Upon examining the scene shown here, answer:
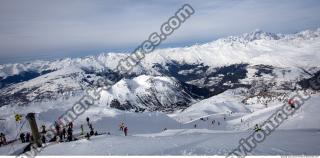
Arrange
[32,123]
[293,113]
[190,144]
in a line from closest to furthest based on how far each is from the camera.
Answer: [32,123] < [190,144] < [293,113]

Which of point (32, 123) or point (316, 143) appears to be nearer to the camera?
point (32, 123)

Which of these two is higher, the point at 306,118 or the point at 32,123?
the point at 32,123

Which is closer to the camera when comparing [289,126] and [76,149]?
[76,149]

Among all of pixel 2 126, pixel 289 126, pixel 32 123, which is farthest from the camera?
pixel 2 126

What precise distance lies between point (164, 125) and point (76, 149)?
8217 centimetres

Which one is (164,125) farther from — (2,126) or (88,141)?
(88,141)

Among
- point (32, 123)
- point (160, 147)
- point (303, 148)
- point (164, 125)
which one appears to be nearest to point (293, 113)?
point (164, 125)

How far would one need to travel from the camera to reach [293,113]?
86812 mm

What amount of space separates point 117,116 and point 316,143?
78.5 meters

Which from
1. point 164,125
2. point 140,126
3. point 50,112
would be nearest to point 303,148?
point 140,126

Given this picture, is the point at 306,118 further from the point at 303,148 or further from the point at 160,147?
the point at 160,147

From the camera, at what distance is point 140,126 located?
97.9m

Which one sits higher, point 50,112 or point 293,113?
point 50,112

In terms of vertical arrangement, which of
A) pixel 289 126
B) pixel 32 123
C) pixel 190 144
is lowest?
pixel 289 126
